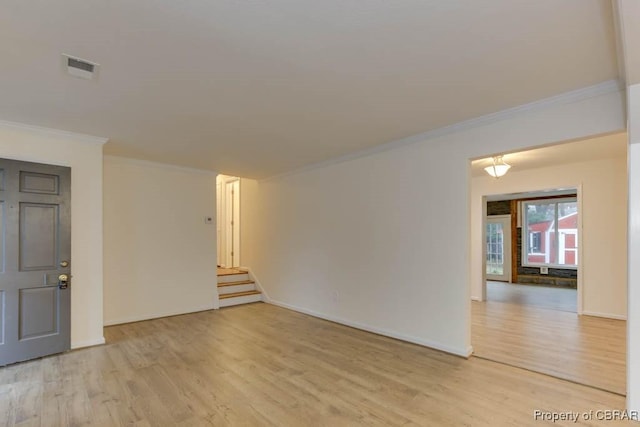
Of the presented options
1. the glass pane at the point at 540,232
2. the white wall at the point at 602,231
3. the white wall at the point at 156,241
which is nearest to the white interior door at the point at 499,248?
the glass pane at the point at 540,232

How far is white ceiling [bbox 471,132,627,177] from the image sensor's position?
4.21 meters

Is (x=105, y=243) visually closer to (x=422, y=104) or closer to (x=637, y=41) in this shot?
(x=422, y=104)

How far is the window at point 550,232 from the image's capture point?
8.80 metres

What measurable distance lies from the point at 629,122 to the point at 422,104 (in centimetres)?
149

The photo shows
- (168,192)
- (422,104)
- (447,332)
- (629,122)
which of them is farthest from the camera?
(168,192)

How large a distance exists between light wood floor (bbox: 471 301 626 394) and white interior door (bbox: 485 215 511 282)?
4425 millimetres

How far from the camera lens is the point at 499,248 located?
988 cm

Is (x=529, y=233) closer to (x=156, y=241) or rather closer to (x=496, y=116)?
(x=496, y=116)

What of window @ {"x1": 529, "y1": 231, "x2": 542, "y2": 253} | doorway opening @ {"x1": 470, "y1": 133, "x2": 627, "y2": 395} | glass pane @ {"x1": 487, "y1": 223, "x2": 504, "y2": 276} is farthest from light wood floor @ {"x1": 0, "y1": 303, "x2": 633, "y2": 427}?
window @ {"x1": 529, "y1": 231, "x2": 542, "y2": 253}

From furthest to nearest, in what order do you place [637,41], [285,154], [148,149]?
[285,154], [148,149], [637,41]

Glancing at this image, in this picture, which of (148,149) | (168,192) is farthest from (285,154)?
(168,192)

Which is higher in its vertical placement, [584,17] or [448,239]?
[584,17]

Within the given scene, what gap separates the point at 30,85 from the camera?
8.33 feet

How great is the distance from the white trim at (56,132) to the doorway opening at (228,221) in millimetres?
3714
